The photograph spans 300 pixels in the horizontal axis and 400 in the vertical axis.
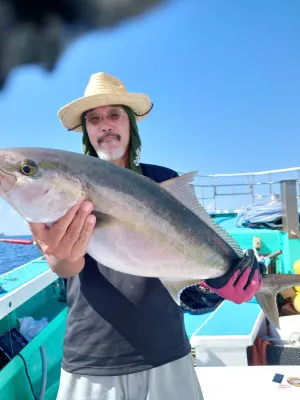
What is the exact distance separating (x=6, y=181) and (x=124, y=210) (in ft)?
1.94

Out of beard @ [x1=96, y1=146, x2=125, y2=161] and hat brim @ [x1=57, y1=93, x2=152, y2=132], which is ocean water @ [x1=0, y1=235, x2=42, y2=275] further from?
beard @ [x1=96, y1=146, x2=125, y2=161]

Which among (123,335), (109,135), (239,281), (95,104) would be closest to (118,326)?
(123,335)


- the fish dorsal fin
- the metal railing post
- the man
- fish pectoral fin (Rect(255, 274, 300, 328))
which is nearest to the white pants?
the man

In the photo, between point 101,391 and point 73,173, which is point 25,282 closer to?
point 101,391

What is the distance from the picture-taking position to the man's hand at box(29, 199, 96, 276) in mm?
1742

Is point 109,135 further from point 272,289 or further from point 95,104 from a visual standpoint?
point 272,289

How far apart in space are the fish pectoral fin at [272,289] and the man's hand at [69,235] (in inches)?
48.3

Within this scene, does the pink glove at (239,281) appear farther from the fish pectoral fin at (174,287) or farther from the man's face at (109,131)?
the man's face at (109,131)

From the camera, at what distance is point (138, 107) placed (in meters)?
2.91

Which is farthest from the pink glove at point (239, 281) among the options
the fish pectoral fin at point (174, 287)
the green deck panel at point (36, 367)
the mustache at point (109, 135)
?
the green deck panel at point (36, 367)

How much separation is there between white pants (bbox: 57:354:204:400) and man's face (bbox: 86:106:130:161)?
4.58 feet

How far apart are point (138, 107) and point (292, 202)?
5082 millimetres

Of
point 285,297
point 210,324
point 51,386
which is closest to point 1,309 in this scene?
point 51,386

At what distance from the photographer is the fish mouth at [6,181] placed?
1.69m
